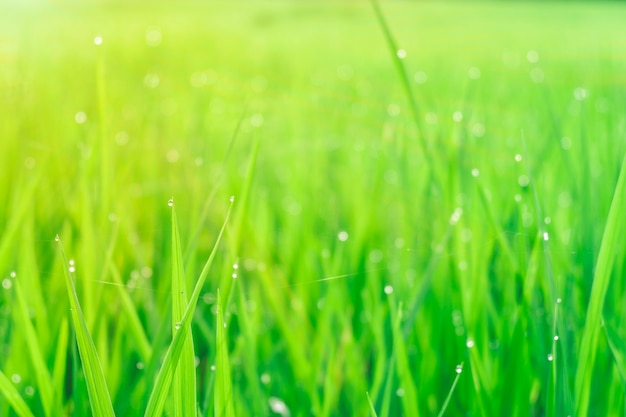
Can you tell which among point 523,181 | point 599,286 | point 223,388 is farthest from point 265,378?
point 523,181

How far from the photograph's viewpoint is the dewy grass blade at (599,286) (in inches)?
17.1

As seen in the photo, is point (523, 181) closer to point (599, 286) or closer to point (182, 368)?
point (599, 286)

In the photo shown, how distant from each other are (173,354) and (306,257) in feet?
1.51

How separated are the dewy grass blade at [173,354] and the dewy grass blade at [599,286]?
266 mm

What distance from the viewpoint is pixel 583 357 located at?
0.46 metres

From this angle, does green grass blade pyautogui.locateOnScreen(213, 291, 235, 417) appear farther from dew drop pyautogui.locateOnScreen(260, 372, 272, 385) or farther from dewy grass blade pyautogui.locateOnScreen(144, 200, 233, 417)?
dew drop pyautogui.locateOnScreen(260, 372, 272, 385)

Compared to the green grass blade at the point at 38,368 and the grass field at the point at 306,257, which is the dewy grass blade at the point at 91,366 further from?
the green grass blade at the point at 38,368

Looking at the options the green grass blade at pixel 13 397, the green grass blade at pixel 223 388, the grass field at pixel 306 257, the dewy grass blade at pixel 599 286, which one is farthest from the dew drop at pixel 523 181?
the green grass blade at pixel 13 397

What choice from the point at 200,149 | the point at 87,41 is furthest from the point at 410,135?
the point at 87,41

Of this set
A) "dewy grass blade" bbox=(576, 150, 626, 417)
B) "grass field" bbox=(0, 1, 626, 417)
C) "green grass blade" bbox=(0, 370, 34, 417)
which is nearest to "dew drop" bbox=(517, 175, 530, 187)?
"grass field" bbox=(0, 1, 626, 417)

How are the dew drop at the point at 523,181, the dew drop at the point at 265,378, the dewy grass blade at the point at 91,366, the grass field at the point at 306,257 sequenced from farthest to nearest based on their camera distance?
the dew drop at the point at 523,181, the dew drop at the point at 265,378, the grass field at the point at 306,257, the dewy grass blade at the point at 91,366

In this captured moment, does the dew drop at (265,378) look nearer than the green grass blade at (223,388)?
No

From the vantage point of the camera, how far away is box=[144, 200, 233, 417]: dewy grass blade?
38 cm

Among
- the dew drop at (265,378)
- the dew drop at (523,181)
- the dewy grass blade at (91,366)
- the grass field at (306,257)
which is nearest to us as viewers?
the dewy grass blade at (91,366)
